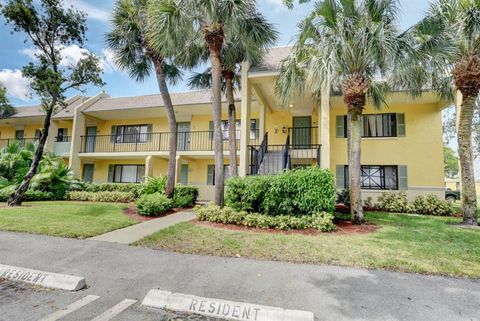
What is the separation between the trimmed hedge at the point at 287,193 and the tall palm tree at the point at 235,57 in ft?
7.76

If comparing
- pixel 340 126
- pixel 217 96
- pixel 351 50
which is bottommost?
pixel 217 96

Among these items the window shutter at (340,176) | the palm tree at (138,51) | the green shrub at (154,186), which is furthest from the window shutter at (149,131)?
the window shutter at (340,176)

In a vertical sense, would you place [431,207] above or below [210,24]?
below

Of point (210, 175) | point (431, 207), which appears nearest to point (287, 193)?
point (431, 207)

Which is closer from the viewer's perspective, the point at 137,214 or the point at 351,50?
the point at 351,50

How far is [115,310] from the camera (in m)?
3.52

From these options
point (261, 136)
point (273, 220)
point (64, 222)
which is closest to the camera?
point (273, 220)

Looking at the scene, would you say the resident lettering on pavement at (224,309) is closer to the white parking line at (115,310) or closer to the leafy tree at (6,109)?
the white parking line at (115,310)

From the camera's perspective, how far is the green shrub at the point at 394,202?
12672mm

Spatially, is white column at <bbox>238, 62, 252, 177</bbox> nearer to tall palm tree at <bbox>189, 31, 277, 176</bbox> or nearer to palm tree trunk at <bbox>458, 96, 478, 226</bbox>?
tall palm tree at <bbox>189, 31, 277, 176</bbox>

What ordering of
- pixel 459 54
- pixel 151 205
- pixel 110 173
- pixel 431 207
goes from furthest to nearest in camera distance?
pixel 110 173
pixel 431 207
pixel 151 205
pixel 459 54

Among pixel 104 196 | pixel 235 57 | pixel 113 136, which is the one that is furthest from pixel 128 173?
pixel 235 57

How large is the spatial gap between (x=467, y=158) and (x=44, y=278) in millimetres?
12505

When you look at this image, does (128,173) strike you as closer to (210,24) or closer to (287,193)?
(210,24)
